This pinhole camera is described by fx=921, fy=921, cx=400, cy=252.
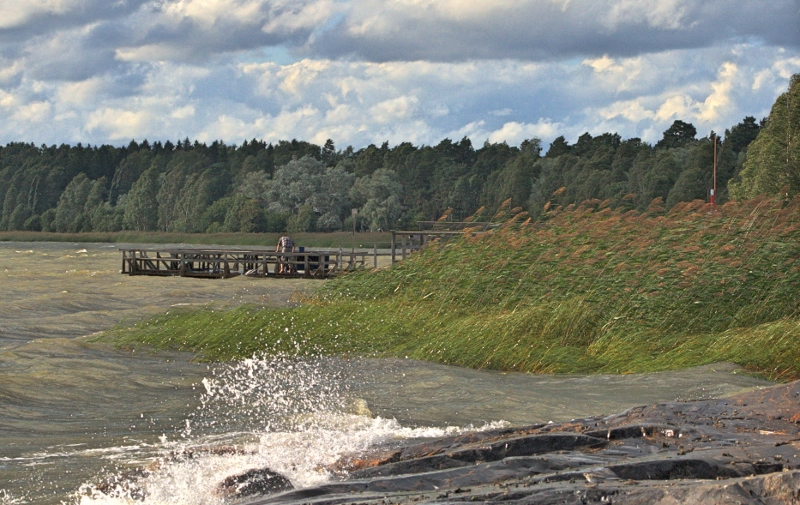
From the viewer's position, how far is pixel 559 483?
4520 millimetres

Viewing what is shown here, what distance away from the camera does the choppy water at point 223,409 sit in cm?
667

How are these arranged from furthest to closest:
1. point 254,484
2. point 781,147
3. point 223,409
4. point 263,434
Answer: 1. point 781,147
2. point 223,409
3. point 263,434
4. point 254,484

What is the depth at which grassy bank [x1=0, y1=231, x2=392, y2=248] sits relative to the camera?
278 feet

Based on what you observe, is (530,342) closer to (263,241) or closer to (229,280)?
(229,280)

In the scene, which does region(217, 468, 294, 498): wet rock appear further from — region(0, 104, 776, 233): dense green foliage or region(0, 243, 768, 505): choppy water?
region(0, 104, 776, 233): dense green foliage

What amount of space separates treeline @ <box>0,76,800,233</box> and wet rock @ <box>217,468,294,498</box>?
52497 millimetres

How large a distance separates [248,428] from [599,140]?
121 metres

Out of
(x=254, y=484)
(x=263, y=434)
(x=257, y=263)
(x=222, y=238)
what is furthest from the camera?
(x=222, y=238)

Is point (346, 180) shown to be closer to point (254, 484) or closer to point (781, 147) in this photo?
point (781, 147)

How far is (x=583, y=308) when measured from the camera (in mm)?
13656

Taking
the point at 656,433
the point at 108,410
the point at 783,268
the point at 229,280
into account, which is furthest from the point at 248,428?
the point at 229,280

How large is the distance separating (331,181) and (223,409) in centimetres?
10282

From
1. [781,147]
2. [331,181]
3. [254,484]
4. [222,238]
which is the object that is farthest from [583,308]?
[331,181]

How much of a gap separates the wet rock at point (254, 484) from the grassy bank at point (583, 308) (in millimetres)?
7162
